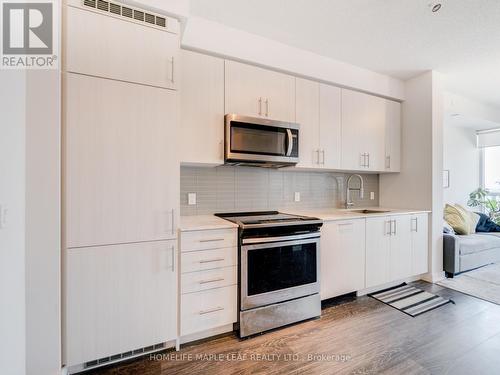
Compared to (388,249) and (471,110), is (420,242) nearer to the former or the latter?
(388,249)

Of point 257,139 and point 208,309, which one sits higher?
point 257,139

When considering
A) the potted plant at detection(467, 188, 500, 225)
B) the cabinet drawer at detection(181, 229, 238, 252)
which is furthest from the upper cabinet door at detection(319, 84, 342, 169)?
the potted plant at detection(467, 188, 500, 225)

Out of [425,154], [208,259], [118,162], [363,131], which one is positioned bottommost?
[208,259]

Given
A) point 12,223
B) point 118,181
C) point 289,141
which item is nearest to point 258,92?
point 289,141

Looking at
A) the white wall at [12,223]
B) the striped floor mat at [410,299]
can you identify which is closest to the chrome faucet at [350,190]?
the striped floor mat at [410,299]

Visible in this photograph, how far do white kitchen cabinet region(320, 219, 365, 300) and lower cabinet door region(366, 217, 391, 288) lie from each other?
9cm

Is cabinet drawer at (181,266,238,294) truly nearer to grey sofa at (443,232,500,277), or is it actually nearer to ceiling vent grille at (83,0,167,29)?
ceiling vent grille at (83,0,167,29)

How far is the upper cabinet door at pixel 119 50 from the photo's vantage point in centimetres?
154

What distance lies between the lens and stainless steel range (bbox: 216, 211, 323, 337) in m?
1.99

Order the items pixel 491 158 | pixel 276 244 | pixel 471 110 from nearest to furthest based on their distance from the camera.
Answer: pixel 276 244 < pixel 471 110 < pixel 491 158

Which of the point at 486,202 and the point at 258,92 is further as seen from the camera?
the point at 486,202

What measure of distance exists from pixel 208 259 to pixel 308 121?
5.82 ft

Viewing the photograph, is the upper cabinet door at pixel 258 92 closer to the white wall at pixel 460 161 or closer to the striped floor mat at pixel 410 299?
the striped floor mat at pixel 410 299

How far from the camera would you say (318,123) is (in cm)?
279
